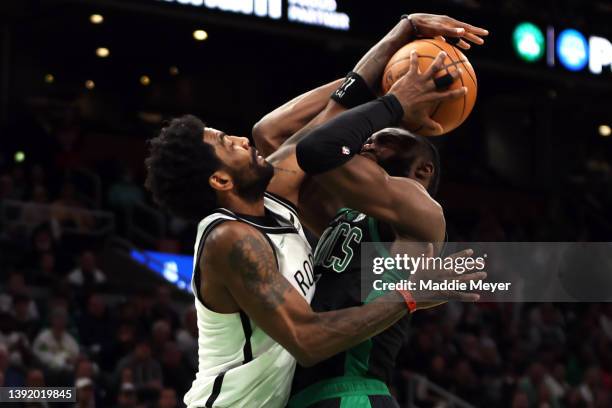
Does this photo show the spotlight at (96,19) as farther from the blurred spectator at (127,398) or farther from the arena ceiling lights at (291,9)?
the blurred spectator at (127,398)

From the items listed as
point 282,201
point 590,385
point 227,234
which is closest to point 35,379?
point 282,201

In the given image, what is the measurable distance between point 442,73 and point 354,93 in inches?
16.8

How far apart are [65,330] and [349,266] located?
630 cm

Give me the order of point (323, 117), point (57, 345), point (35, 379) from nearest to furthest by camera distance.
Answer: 1. point (323, 117)
2. point (35, 379)
3. point (57, 345)

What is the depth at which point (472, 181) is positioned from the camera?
1836 centimetres

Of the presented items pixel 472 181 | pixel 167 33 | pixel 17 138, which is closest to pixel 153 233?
pixel 17 138

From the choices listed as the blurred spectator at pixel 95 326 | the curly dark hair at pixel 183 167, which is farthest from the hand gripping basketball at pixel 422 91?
the blurred spectator at pixel 95 326

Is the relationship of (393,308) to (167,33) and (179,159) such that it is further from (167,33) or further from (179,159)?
(167,33)

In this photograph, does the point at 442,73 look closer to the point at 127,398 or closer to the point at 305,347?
the point at 305,347

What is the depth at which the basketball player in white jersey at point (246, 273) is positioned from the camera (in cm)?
374

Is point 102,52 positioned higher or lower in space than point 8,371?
higher

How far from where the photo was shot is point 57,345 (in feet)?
31.5

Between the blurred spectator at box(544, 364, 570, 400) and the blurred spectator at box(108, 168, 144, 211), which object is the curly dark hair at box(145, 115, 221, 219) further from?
the blurred spectator at box(108, 168, 144, 211)

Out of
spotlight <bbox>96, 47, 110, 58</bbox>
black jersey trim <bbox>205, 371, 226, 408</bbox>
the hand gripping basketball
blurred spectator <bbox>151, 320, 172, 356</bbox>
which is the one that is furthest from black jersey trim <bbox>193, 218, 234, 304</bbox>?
spotlight <bbox>96, 47, 110, 58</bbox>
